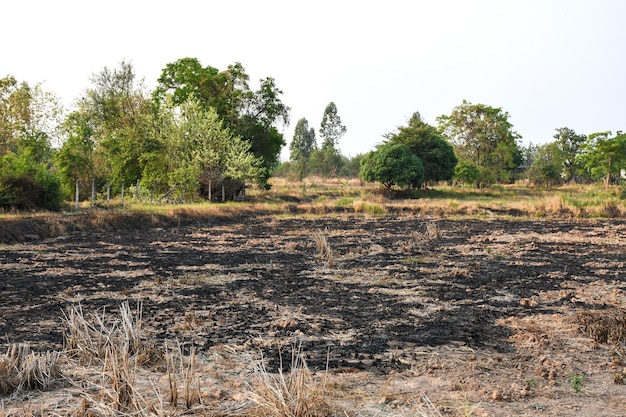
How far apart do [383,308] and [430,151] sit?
41108 mm

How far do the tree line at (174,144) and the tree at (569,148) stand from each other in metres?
12.8

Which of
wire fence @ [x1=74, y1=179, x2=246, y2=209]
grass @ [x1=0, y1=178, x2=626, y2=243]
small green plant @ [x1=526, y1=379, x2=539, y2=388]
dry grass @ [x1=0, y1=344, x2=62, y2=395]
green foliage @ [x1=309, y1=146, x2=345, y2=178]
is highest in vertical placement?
green foliage @ [x1=309, y1=146, x2=345, y2=178]

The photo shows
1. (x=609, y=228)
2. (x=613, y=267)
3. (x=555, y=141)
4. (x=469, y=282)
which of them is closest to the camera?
(x=469, y=282)

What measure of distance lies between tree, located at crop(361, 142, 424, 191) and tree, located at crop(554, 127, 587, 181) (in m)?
34.4

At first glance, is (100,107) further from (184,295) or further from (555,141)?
(555,141)

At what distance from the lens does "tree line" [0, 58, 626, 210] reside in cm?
2867

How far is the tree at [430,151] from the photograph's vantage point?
157 feet

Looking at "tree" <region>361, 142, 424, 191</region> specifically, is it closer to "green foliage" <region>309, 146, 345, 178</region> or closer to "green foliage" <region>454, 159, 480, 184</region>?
"green foliage" <region>454, 159, 480, 184</region>

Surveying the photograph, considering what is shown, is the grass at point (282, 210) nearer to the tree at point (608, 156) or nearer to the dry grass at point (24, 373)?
the tree at point (608, 156)

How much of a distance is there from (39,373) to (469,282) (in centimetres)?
851

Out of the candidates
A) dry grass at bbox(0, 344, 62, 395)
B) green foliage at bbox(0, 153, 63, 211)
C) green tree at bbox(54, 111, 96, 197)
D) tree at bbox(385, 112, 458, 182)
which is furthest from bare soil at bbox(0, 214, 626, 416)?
tree at bbox(385, 112, 458, 182)

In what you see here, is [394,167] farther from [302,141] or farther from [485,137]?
[302,141]

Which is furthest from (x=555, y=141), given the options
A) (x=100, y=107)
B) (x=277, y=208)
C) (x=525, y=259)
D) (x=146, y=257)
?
(x=146, y=257)

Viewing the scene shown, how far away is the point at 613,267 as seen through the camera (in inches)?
508
